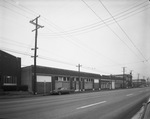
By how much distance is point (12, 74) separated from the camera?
122 ft

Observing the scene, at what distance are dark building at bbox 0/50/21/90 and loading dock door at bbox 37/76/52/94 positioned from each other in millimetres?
4942

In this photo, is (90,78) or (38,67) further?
(90,78)

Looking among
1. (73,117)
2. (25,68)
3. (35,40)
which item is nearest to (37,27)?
(35,40)

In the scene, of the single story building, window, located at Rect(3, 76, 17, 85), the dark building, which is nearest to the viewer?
the dark building

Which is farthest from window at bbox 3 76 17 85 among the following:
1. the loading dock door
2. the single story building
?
the loading dock door

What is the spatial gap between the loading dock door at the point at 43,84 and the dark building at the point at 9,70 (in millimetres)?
4942

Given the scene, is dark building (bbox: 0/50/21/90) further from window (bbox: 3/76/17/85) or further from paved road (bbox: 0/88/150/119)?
paved road (bbox: 0/88/150/119)

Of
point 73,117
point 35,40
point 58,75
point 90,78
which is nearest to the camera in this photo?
point 73,117

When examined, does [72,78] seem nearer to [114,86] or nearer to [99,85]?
[99,85]

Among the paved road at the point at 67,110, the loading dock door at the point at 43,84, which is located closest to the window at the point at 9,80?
the loading dock door at the point at 43,84

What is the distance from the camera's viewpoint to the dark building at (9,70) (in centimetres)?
3284

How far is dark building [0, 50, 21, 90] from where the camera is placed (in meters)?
32.8

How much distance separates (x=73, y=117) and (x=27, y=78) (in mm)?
32875

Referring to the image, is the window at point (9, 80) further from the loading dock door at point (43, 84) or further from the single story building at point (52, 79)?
the loading dock door at point (43, 84)
